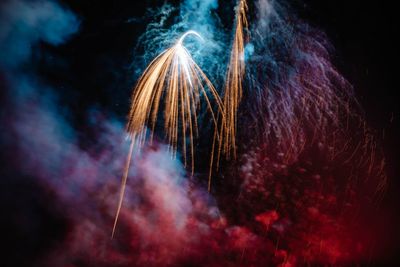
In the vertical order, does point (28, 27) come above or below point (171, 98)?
above

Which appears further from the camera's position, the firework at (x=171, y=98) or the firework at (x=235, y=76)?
the firework at (x=171, y=98)

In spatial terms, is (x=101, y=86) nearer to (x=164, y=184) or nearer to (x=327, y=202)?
(x=164, y=184)

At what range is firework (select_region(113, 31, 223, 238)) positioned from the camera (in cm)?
646

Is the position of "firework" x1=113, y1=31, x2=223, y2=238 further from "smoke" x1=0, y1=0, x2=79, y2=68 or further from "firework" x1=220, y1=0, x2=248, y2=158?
"smoke" x1=0, y1=0, x2=79, y2=68

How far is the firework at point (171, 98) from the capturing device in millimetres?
6461

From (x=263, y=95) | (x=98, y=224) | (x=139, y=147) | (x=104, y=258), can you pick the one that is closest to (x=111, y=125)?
(x=139, y=147)

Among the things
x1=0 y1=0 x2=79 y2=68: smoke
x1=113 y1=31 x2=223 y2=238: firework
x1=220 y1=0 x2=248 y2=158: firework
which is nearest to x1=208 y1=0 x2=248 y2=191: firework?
x1=220 y1=0 x2=248 y2=158: firework

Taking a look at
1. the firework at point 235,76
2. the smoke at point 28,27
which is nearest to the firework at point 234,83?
the firework at point 235,76

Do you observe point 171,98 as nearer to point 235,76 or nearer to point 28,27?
point 235,76

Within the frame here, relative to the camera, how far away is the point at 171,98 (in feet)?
23.9

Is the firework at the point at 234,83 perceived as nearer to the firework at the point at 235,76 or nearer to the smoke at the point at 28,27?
the firework at the point at 235,76

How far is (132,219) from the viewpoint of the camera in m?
7.81

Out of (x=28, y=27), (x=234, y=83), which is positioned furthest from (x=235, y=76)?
(x=28, y=27)

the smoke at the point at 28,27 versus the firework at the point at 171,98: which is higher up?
the smoke at the point at 28,27
